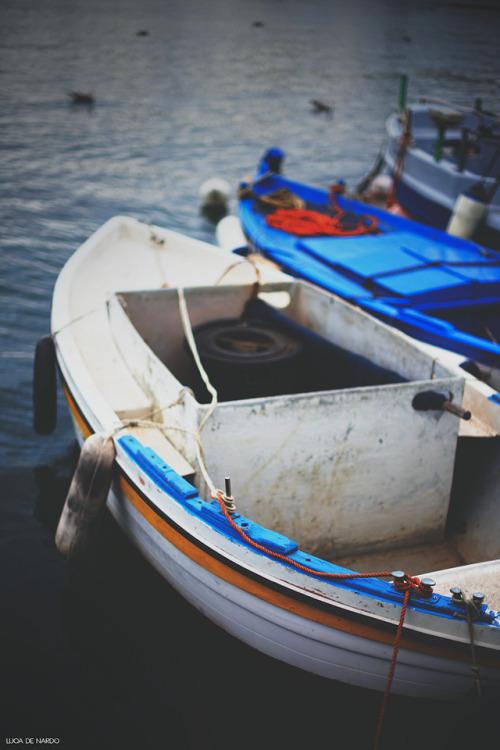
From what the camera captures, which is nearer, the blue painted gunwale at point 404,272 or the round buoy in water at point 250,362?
the round buoy in water at point 250,362

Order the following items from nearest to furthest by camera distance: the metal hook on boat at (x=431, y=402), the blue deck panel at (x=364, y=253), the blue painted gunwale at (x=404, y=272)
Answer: the metal hook on boat at (x=431, y=402) → the blue painted gunwale at (x=404, y=272) → the blue deck panel at (x=364, y=253)

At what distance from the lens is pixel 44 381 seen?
16.6 ft

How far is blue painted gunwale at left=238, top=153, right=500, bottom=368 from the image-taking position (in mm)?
5977

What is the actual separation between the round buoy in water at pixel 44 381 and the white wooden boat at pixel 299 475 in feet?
0.07

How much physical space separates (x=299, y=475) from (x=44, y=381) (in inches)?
93.9

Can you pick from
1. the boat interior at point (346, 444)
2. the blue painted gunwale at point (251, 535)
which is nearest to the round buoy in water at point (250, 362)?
the boat interior at point (346, 444)

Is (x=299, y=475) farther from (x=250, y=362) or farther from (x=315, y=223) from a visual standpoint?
(x=315, y=223)

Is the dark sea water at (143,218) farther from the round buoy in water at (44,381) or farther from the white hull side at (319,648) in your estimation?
the round buoy in water at (44,381)

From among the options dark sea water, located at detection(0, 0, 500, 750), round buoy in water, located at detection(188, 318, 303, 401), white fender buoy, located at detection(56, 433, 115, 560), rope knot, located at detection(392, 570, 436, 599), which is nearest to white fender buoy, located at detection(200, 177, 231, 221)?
dark sea water, located at detection(0, 0, 500, 750)

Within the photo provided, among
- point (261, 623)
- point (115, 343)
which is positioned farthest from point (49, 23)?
point (261, 623)

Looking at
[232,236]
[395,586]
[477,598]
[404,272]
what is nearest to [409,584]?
[395,586]

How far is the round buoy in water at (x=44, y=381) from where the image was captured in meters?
5.02

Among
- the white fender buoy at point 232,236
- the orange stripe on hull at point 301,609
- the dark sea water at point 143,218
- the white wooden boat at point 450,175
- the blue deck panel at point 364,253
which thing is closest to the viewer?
the orange stripe on hull at point 301,609

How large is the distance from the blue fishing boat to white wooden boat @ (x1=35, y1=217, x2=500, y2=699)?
1.09m
